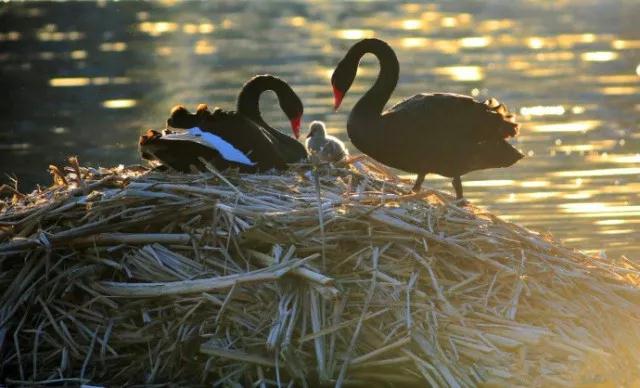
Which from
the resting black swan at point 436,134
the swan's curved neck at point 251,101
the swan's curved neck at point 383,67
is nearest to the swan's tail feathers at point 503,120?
the resting black swan at point 436,134

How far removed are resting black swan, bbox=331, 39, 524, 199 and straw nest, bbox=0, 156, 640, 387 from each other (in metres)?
1.85

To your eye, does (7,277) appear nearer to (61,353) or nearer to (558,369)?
(61,353)

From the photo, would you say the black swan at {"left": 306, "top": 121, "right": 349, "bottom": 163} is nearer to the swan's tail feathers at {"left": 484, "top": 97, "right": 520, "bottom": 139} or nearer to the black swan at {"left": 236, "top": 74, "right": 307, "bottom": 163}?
the black swan at {"left": 236, "top": 74, "right": 307, "bottom": 163}

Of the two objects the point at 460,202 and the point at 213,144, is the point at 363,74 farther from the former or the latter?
the point at 460,202

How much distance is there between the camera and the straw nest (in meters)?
5.99

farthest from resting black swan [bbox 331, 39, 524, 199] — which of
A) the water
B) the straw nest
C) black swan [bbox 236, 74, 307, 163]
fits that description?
the straw nest

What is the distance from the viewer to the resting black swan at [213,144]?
8.39 meters

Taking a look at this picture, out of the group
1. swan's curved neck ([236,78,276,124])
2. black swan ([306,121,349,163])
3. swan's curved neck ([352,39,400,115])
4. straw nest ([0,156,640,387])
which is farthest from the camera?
swan's curved neck ([236,78,276,124])

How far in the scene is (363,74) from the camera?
82.3 feet

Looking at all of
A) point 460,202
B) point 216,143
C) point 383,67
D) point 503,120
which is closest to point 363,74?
point 383,67

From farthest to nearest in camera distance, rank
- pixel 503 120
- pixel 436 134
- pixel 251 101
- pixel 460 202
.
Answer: pixel 251 101 → pixel 503 120 → pixel 436 134 → pixel 460 202

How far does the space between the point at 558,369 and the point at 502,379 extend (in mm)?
274

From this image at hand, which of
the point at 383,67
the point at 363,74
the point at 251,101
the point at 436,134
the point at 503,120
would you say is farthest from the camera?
the point at 363,74

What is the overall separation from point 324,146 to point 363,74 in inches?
576
